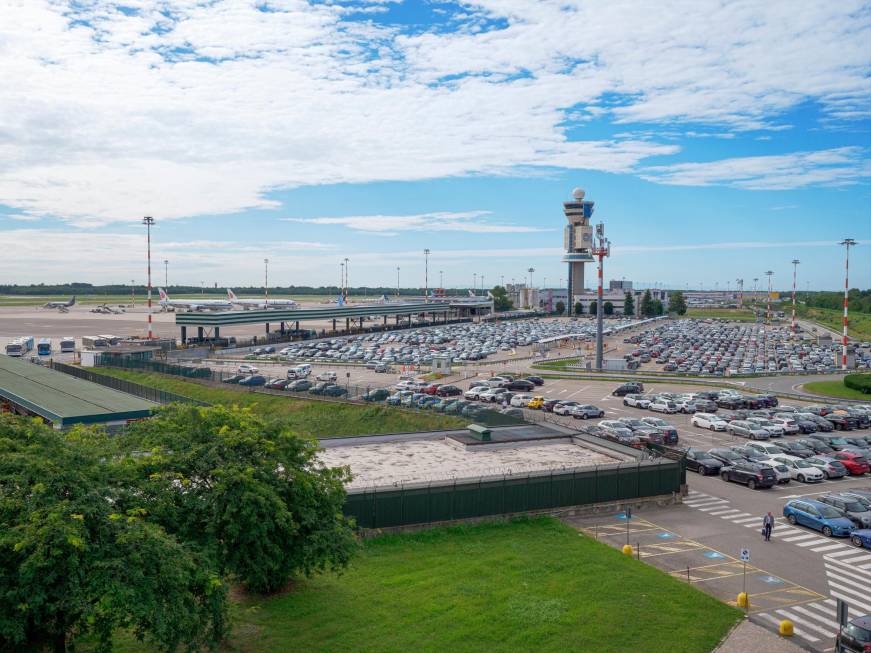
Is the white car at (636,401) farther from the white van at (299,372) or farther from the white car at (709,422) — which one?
the white van at (299,372)

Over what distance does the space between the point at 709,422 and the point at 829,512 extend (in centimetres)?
2156

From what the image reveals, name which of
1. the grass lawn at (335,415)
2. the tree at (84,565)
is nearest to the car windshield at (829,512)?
the grass lawn at (335,415)

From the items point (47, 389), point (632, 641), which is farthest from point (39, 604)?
point (47, 389)

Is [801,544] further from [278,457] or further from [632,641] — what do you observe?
[278,457]

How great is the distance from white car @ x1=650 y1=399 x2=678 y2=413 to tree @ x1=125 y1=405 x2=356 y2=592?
4067 centimetres

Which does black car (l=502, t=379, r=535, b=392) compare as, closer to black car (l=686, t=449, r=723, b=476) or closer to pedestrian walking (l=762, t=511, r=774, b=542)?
black car (l=686, t=449, r=723, b=476)

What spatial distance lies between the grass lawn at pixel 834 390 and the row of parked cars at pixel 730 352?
10452 mm

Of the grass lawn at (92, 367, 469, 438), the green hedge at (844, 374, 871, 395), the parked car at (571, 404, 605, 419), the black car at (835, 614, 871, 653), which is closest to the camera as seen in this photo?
the black car at (835, 614, 871, 653)

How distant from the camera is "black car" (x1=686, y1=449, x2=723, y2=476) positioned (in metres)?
36.4

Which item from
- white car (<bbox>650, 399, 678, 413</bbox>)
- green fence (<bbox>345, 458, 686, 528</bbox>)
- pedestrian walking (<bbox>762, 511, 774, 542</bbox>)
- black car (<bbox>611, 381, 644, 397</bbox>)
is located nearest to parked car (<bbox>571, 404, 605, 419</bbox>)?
Answer: white car (<bbox>650, 399, 678, 413</bbox>)

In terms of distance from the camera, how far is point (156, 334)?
12194 centimetres

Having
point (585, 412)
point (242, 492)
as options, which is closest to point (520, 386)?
point (585, 412)

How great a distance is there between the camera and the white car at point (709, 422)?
48594 millimetres

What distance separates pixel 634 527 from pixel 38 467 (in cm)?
2226
